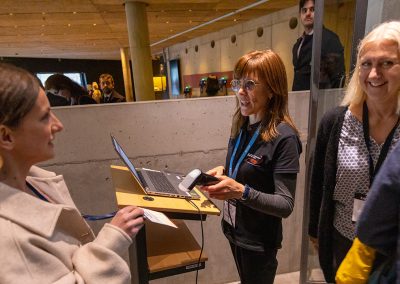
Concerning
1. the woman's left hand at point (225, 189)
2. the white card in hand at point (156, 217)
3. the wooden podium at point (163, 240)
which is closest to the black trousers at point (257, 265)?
the wooden podium at point (163, 240)

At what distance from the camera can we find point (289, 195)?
3.81 feet

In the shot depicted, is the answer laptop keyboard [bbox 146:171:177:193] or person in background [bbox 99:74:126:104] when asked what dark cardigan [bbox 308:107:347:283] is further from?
person in background [bbox 99:74:126:104]

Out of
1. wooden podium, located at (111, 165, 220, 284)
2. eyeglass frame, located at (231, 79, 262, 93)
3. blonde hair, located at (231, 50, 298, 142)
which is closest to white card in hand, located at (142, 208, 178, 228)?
wooden podium, located at (111, 165, 220, 284)

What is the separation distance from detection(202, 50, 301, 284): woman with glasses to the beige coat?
452mm

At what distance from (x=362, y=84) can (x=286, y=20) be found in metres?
6.83

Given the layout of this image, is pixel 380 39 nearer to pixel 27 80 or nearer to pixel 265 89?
pixel 265 89

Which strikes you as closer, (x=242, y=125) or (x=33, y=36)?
(x=242, y=125)

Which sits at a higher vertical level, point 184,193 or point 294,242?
point 184,193

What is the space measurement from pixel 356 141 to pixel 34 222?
1178 millimetres

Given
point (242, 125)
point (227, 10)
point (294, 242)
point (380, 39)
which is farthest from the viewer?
point (227, 10)

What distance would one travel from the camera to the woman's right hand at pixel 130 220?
908 mm

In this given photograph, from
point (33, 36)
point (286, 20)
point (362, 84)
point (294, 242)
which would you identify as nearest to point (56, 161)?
point (362, 84)

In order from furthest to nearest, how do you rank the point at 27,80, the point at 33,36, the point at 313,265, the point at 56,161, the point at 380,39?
the point at 33,36
the point at 313,265
the point at 56,161
the point at 380,39
the point at 27,80

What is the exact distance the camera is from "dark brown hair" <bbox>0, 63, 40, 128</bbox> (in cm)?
70
